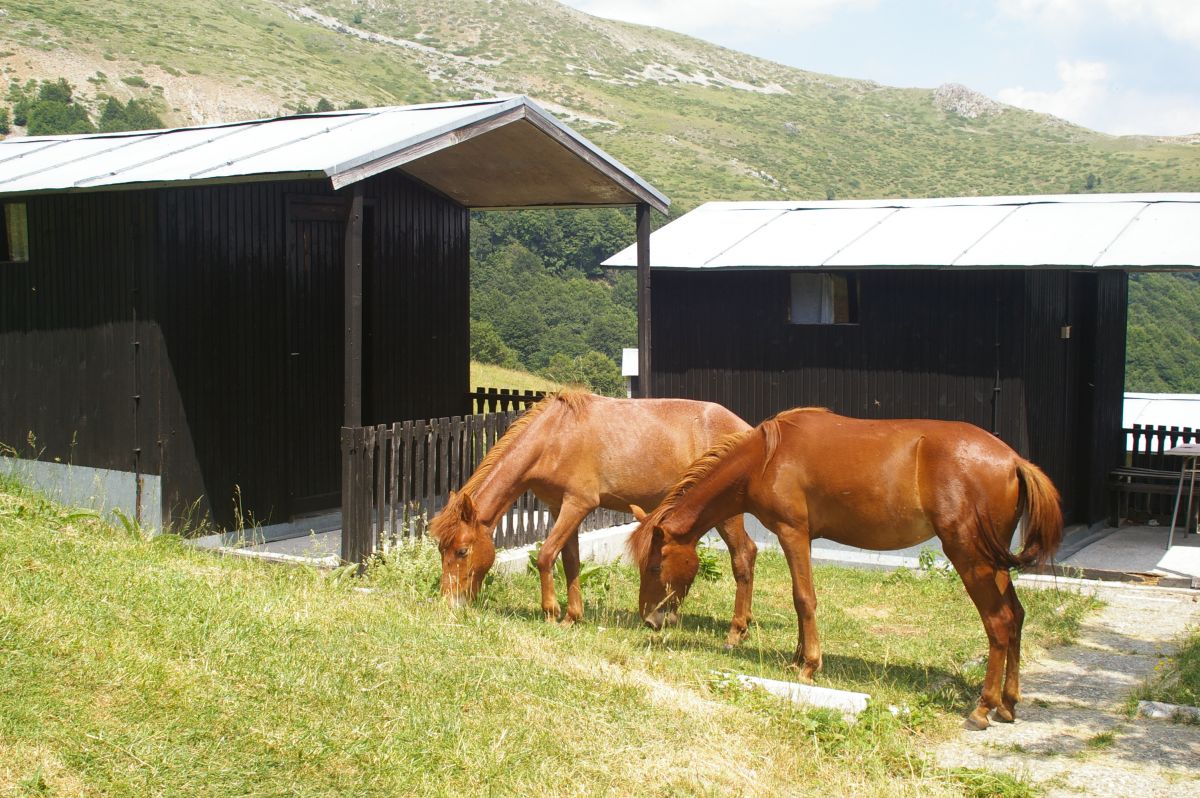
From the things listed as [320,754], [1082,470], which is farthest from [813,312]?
[320,754]

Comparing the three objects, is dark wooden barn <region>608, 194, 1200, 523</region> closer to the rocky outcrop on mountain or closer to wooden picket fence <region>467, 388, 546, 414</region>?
wooden picket fence <region>467, 388, 546, 414</region>

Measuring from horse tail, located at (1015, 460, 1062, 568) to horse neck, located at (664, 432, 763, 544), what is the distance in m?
1.76

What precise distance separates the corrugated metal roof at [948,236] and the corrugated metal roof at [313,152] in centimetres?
323

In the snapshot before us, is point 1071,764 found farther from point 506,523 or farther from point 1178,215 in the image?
point 1178,215

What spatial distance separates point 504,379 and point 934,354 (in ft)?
92.2

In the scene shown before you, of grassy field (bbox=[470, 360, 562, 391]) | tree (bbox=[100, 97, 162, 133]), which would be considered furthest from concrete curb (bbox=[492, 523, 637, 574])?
tree (bbox=[100, 97, 162, 133])

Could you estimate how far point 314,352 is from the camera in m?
12.2

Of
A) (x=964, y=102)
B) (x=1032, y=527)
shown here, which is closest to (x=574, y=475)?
(x=1032, y=527)

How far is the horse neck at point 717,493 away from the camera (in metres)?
8.25

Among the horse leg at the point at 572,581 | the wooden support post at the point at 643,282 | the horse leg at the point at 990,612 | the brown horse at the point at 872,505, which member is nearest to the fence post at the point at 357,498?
the horse leg at the point at 572,581

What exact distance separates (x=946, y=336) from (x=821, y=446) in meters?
7.40

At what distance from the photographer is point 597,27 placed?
13450 cm

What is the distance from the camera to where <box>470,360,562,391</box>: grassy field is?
129ft

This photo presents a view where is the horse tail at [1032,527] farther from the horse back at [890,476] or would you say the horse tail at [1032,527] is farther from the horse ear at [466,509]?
the horse ear at [466,509]
